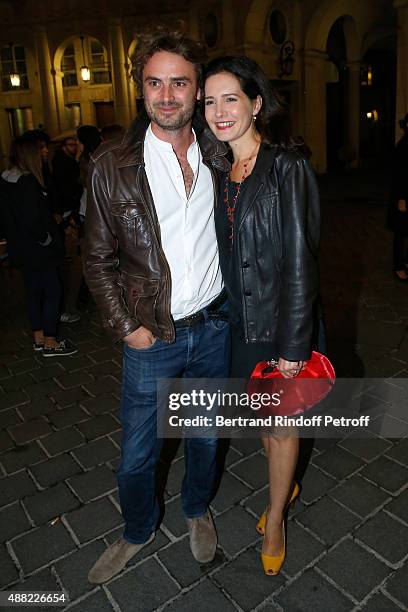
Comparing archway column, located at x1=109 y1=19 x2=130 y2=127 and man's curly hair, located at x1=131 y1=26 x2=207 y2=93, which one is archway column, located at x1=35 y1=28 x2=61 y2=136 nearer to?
archway column, located at x1=109 y1=19 x2=130 y2=127

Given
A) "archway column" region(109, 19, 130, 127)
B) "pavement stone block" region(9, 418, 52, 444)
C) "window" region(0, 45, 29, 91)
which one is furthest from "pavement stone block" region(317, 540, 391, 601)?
"window" region(0, 45, 29, 91)

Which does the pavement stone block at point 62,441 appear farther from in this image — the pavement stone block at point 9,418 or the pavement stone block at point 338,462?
the pavement stone block at point 338,462

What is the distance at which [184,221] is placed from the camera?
238cm

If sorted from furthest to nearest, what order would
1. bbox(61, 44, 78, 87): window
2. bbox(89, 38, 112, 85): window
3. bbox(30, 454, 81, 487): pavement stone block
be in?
bbox(61, 44, 78, 87): window, bbox(89, 38, 112, 85): window, bbox(30, 454, 81, 487): pavement stone block

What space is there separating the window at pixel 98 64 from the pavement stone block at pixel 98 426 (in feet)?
88.8

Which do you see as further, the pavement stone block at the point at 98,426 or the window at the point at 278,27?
the window at the point at 278,27

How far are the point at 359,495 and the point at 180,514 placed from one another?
1.07 m

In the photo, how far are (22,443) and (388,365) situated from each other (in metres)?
3.17

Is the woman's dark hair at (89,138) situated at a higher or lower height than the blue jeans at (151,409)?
higher

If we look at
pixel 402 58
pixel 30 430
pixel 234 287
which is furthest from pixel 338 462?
pixel 402 58

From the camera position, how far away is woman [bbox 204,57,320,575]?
222cm

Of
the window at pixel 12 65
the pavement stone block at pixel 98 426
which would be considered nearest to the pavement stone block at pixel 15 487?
the pavement stone block at pixel 98 426

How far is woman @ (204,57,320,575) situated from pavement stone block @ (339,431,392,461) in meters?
1.13

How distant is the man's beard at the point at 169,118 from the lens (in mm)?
2264
